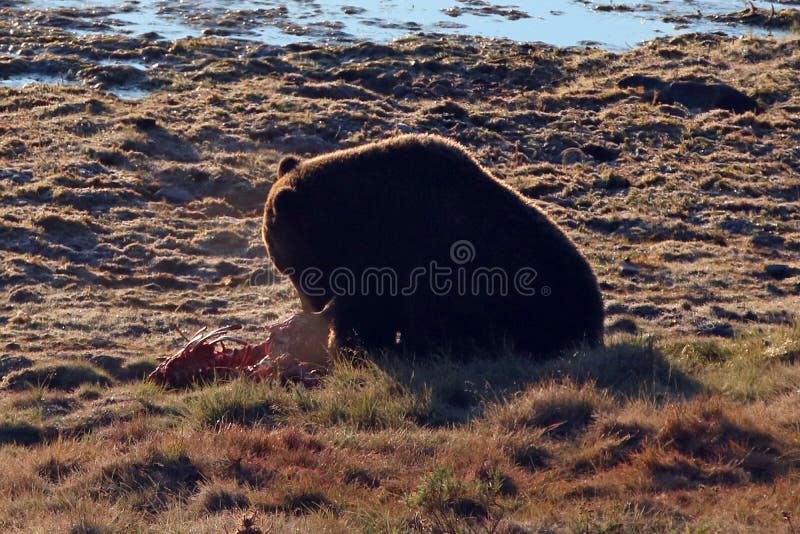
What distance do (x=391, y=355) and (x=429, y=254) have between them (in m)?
0.92

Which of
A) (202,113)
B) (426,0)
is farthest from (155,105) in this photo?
(426,0)

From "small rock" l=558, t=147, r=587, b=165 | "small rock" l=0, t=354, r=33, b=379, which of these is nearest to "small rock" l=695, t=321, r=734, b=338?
"small rock" l=0, t=354, r=33, b=379

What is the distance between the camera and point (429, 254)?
29.2 ft

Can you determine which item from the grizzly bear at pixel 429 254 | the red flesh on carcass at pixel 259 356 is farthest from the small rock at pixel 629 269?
the red flesh on carcass at pixel 259 356

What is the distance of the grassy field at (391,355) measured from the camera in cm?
564

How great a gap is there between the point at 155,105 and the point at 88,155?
411cm

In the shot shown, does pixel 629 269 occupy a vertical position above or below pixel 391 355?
below

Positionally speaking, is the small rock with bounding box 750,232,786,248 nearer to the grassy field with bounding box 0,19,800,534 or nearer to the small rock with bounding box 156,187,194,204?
the grassy field with bounding box 0,19,800,534

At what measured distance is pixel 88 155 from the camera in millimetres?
19078

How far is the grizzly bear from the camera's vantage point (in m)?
8.70

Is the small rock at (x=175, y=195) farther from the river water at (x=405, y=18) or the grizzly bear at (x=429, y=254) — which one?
the river water at (x=405, y=18)

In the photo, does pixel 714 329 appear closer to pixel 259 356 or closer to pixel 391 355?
pixel 391 355

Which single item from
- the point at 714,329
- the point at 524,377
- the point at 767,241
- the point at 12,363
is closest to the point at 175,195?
the point at 12,363

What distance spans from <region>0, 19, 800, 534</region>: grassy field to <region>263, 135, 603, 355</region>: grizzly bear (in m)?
0.43
